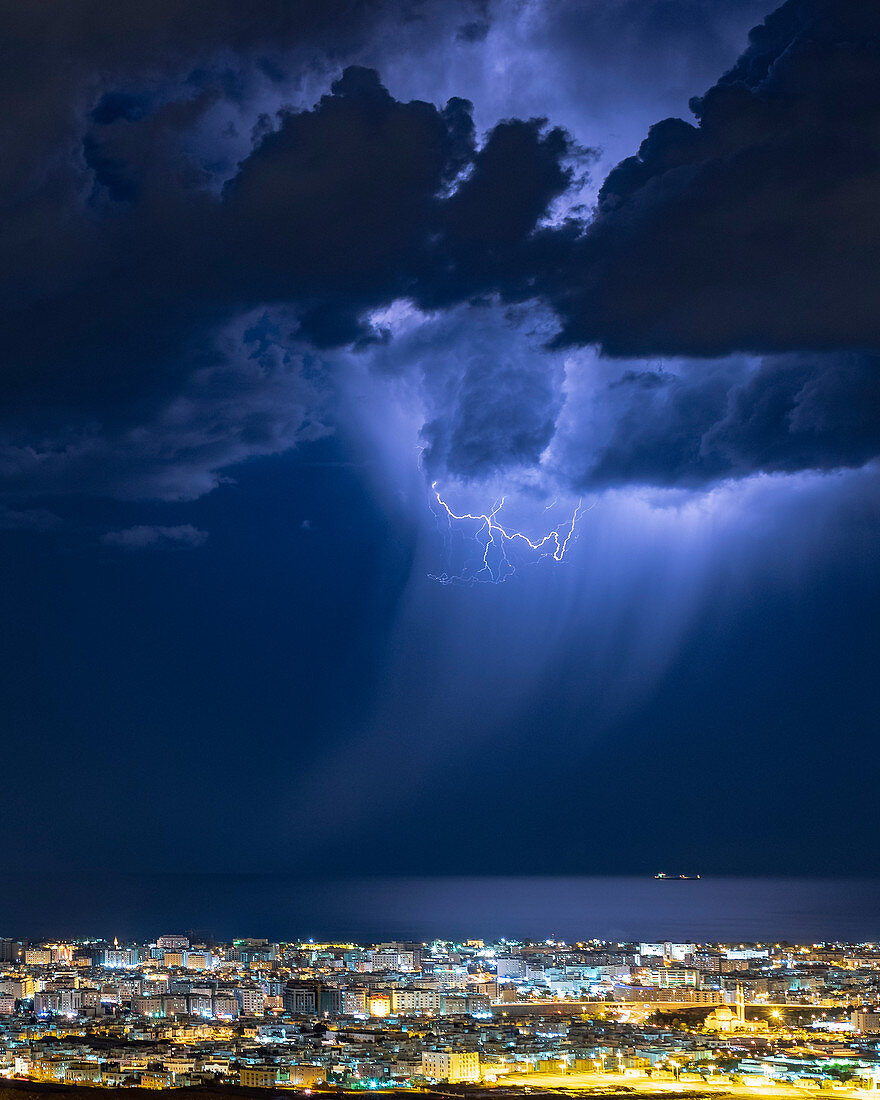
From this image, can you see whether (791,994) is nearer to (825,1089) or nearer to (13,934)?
(825,1089)

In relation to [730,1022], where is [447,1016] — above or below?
above

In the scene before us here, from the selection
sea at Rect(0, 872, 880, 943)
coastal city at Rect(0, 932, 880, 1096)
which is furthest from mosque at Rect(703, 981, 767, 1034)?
sea at Rect(0, 872, 880, 943)

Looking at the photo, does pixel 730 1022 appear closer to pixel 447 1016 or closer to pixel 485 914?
pixel 447 1016

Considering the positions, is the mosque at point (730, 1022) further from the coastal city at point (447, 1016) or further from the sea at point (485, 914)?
the sea at point (485, 914)

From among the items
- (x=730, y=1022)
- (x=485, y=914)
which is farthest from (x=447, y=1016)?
(x=485, y=914)

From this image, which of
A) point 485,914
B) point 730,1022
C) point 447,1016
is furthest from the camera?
point 485,914

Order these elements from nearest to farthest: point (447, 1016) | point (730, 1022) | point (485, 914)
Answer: point (730, 1022) → point (447, 1016) → point (485, 914)

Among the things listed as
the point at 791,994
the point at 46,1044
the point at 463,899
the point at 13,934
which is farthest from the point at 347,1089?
the point at 463,899
